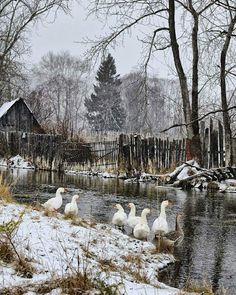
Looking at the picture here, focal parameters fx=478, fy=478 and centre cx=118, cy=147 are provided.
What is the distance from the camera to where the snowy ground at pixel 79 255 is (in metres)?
4.67

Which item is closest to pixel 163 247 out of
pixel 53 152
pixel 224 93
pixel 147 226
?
pixel 147 226

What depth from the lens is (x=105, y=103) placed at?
7438 centimetres

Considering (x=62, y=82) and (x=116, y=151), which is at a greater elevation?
(x=62, y=82)

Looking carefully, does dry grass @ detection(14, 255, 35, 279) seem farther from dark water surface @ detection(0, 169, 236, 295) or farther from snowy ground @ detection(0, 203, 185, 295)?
dark water surface @ detection(0, 169, 236, 295)

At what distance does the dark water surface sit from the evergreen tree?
54.4 m

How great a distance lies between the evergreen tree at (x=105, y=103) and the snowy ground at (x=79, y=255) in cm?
6550

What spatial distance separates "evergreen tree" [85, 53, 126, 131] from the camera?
2901 inches

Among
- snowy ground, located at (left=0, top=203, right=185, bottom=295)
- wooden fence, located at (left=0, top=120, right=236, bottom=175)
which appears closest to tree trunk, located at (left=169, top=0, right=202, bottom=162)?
wooden fence, located at (left=0, top=120, right=236, bottom=175)

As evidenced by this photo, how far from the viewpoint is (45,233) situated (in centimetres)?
637

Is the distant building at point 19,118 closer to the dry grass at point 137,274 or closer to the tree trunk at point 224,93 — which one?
the tree trunk at point 224,93

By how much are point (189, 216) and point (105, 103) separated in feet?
209

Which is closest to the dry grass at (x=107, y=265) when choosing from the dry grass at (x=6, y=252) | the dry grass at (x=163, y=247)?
the dry grass at (x=6, y=252)

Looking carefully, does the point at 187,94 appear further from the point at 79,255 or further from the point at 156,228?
the point at 79,255

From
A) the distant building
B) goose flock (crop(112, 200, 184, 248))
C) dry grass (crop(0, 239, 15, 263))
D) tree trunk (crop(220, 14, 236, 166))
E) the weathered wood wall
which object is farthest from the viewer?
the distant building
